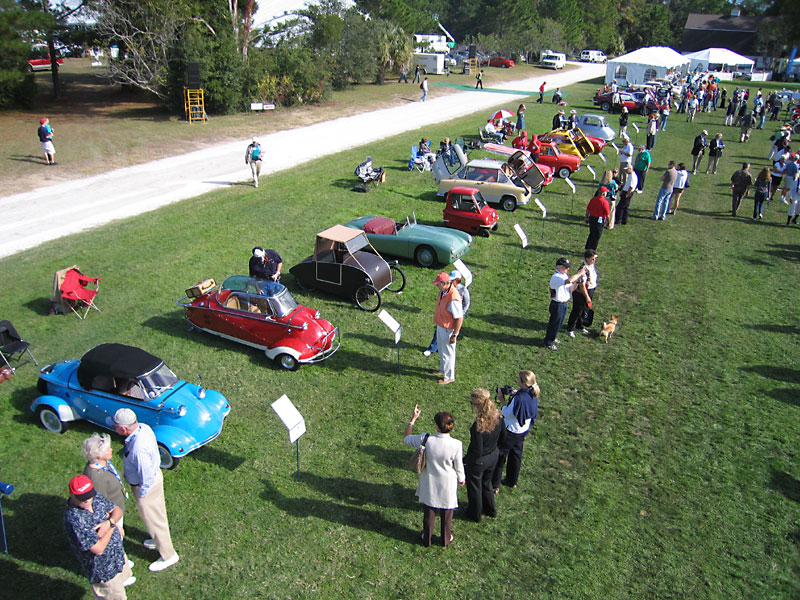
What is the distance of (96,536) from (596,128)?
29079mm

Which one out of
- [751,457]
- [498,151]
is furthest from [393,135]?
[751,457]

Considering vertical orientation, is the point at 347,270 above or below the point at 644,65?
below

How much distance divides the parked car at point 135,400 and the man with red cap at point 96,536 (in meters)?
2.19

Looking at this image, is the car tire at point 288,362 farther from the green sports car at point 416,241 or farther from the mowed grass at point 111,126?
the mowed grass at point 111,126

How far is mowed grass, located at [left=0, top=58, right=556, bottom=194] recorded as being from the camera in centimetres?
2247

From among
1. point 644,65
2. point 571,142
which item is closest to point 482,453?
point 571,142

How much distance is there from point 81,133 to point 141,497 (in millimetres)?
27023

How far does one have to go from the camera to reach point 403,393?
30.5 feet

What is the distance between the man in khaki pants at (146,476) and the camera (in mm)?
5547

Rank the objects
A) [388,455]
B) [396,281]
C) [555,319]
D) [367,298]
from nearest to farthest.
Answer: [388,455] < [555,319] < [367,298] < [396,281]

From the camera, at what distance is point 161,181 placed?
21.3m

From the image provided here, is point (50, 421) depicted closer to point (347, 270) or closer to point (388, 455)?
point (388, 455)

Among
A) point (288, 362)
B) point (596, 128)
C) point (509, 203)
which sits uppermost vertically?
point (596, 128)

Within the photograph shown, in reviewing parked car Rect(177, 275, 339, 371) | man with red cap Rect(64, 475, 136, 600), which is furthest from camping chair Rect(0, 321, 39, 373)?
man with red cap Rect(64, 475, 136, 600)
